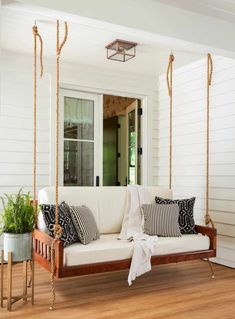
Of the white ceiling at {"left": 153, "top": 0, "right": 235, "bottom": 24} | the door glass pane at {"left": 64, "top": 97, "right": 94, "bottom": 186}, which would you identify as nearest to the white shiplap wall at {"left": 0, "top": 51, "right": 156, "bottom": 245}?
the door glass pane at {"left": 64, "top": 97, "right": 94, "bottom": 186}

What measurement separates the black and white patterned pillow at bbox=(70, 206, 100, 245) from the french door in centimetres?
147

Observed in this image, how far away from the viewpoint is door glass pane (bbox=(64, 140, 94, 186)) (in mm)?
4901

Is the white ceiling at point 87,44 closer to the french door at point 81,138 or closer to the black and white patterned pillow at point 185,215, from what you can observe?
the french door at point 81,138

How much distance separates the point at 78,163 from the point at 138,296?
231cm

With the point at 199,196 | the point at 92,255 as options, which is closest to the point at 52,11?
the point at 92,255

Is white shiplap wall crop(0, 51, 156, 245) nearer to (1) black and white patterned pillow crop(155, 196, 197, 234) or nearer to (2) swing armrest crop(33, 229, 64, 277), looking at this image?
(2) swing armrest crop(33, 229, 64, 277)

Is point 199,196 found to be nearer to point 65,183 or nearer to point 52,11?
point 65,183

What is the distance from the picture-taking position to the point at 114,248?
3146mm

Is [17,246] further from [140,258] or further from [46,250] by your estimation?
[140,258]

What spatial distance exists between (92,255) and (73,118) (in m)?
2.47

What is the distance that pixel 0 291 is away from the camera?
3.14m

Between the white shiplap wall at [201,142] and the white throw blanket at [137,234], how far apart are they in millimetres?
982

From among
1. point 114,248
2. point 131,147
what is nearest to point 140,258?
point 114,248

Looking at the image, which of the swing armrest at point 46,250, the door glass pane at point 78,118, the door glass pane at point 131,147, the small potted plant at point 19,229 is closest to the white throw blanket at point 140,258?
the swing armrest at point 46,250
